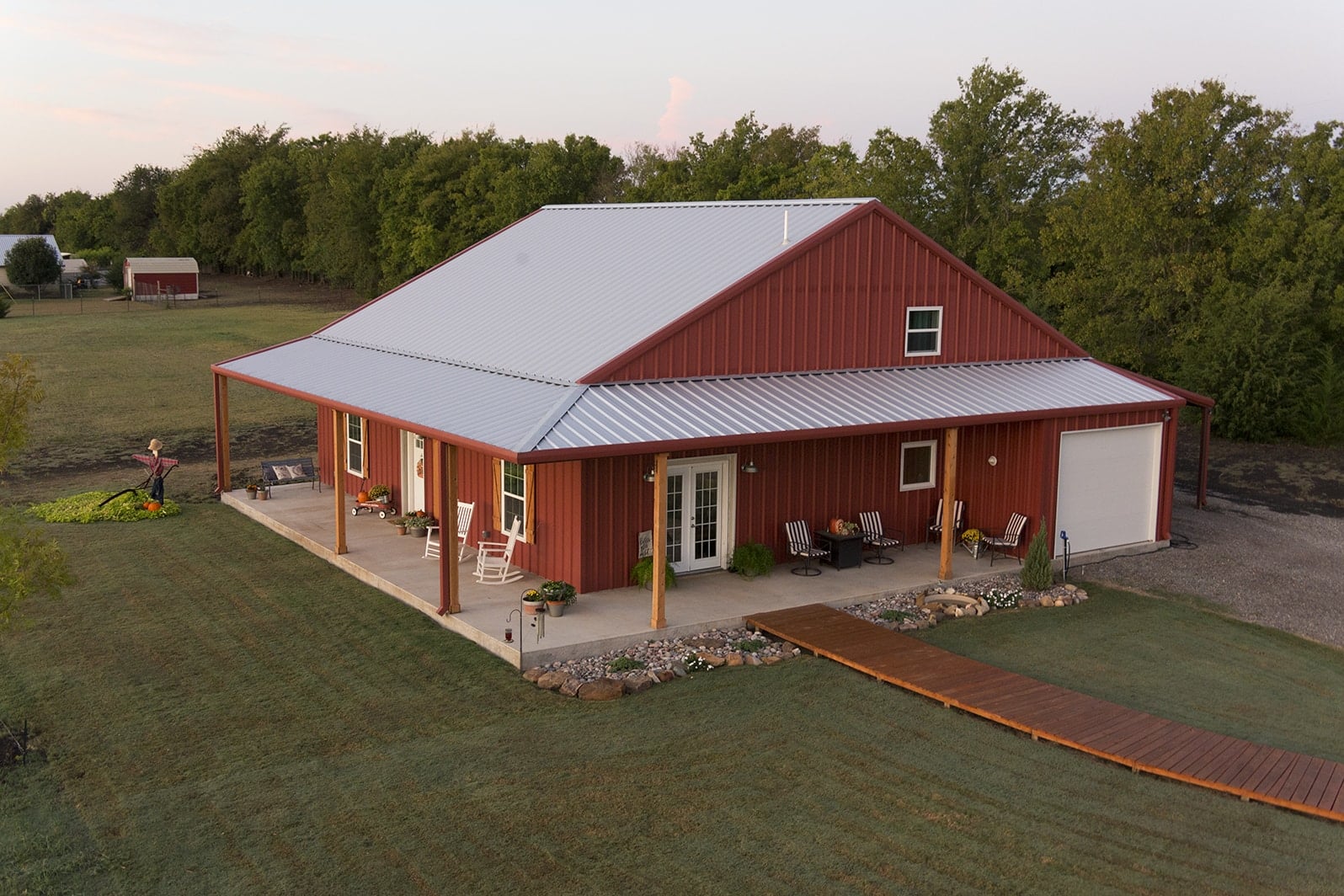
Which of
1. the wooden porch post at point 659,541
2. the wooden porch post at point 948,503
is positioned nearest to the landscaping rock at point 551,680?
the wooden porch post at point 659,541

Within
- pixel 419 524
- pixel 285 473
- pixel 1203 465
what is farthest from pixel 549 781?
pixel 1203 465

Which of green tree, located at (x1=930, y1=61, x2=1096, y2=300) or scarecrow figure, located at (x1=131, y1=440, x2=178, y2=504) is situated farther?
green tree, located at (x1=930, y1=61, x2=1096, y2=300)

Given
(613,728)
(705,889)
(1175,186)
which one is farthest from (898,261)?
(1175,186)

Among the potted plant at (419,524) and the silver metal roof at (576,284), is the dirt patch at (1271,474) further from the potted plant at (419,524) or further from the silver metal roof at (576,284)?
the potted plant at (419,524)

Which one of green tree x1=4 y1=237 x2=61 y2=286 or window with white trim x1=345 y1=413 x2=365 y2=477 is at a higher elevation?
green tree x1=4 y1=237 x2=61 y2=286

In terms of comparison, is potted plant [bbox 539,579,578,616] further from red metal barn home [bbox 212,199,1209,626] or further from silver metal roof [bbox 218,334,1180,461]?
silver metal roof [bbox 218,334,1180,461]

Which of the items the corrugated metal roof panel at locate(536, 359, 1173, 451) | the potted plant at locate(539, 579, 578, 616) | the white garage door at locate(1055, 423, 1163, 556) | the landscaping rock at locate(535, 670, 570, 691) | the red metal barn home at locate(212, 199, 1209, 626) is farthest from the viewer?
the white garage door at locate(1055, 423, 1163, 556)

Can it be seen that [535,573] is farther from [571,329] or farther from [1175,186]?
[1175,186]

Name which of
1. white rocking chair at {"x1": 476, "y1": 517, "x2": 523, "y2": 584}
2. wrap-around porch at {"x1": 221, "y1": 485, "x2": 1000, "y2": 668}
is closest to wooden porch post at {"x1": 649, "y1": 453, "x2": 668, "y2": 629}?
wrap-around porch at {"x1": 221, "y1": 485, "x2": 1000, "y2": 668}

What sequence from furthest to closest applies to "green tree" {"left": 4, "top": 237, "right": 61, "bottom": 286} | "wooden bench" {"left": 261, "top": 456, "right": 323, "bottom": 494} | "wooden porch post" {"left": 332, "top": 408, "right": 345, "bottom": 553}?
"green tree" {"left": 4, "top": 237, "right": 61, "bottom": 286}, "wooden bench" {"left": 261, "top": 456, "right": 323, "bottom": 494}, "wooden porch post" {"left": 332, "top": 408, "right": 345, "bottom": 553}
